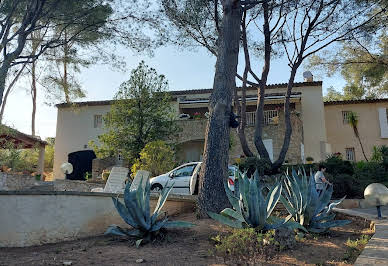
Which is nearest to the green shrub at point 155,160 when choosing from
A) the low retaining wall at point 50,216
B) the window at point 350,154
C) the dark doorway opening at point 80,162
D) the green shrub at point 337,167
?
the green shrub at point 337,167

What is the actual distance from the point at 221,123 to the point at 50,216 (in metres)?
3.79

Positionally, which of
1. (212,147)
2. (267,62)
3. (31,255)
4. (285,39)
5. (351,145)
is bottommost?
(31,255)

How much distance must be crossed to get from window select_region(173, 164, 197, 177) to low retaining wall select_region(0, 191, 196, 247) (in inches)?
272

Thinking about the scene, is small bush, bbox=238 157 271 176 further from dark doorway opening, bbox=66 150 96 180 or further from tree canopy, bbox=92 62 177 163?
dark doorway opening, bbox=66 150 96 180

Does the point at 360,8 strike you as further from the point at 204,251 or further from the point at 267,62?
the point at 204,251

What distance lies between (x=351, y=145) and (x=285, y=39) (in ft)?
42.5

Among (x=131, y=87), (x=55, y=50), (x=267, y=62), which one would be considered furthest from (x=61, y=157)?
(x=267, y=62)

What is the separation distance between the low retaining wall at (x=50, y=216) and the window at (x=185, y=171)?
6.92 meters

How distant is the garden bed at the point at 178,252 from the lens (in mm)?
4867

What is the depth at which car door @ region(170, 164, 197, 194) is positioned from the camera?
13656mm

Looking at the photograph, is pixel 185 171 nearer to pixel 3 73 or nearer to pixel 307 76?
pixel 3 73

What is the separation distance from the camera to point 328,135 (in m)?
26.3

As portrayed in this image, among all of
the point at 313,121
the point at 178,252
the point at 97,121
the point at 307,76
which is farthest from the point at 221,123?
the point at 97,121

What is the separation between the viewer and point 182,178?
13.9 meters
